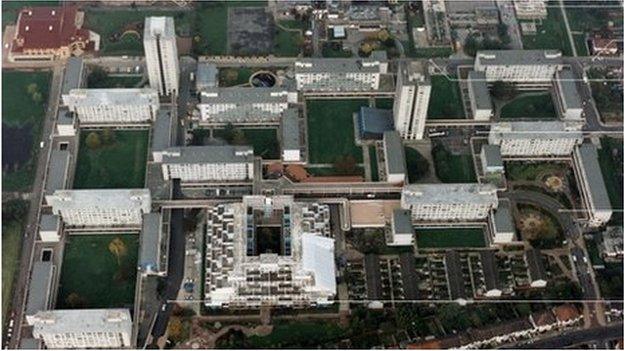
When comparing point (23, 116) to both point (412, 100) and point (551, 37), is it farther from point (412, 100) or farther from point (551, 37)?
point (551, 37)

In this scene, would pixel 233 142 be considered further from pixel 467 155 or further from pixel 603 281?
pixel 603 281

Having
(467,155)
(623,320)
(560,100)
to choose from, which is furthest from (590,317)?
(560,100)

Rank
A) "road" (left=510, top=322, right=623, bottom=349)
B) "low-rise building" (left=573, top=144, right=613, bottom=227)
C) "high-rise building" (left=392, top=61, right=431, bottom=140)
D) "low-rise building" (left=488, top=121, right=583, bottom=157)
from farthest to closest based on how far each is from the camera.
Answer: "low-rise building" (left=488, top=121, right=583, bottom=157)
"high-rise building" (left=392, top=61, right=431, bottom=140)
"low-rise building" (left=573, top=144, right=613, bottom=227)
"road" (left=510, top=322, right=623, bottom=349)

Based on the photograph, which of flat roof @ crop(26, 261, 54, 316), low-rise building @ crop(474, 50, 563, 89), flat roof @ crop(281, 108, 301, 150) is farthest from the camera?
low-rise building @ crop(474, 50, 563, 89)

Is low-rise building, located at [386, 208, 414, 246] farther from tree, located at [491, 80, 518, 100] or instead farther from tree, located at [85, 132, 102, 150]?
tree, located at [85, 132, 102, 150]

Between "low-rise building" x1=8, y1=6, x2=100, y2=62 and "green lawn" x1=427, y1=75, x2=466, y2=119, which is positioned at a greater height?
"low-rise building" x1=8, y1=6, x2=100, y2=62

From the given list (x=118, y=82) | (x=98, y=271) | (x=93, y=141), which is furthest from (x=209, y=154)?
(x=118, y=82)

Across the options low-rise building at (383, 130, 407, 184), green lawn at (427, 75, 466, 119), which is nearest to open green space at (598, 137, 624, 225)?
green lawn at (427, 75, 466, 119)
